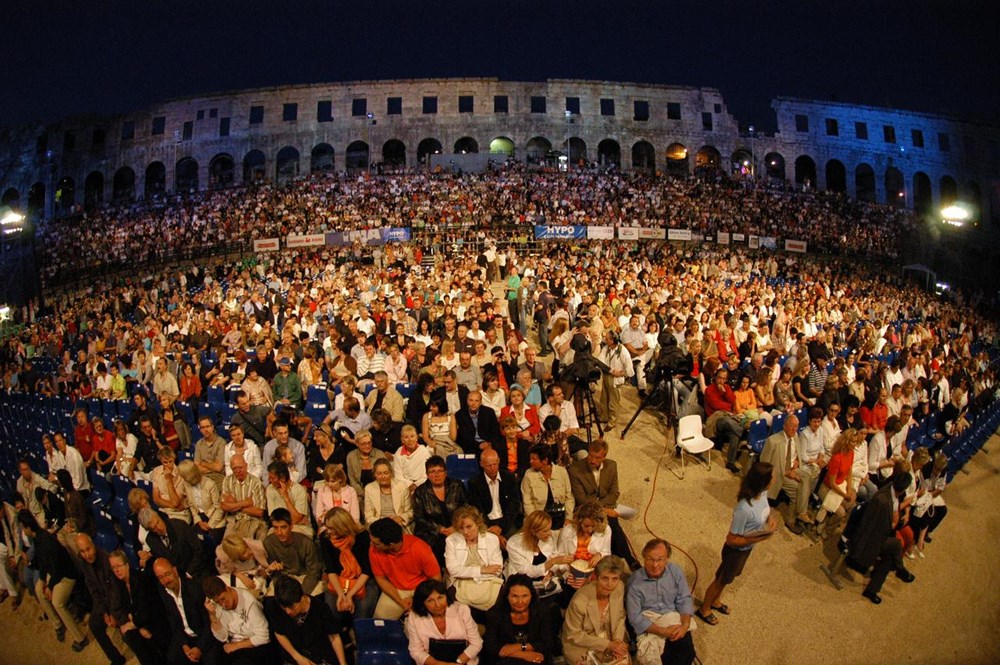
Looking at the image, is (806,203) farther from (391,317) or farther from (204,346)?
(204,346)

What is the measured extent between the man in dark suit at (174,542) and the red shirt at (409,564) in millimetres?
1818

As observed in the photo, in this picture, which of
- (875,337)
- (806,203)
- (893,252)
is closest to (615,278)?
(875,337)

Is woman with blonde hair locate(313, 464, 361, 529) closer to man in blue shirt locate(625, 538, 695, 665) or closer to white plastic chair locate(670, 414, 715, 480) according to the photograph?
man in blue shirt locate(625, 538, 695, 665)

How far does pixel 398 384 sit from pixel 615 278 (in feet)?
32.1

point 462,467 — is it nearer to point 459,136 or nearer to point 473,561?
point 473,561

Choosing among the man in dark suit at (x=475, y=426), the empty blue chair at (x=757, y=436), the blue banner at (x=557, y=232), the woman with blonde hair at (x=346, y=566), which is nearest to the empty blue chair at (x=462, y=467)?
the man in dark suit at (x=475, y=426)

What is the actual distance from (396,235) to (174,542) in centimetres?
2142

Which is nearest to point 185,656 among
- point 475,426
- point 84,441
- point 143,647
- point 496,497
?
point 143,647

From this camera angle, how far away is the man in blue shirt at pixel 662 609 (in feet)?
15.6

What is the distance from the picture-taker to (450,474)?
6840 millimetres

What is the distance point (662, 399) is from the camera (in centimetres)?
987

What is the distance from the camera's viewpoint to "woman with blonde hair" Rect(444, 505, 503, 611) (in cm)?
514

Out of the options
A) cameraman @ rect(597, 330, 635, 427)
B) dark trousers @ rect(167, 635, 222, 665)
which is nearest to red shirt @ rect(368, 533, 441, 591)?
dark trousers @ rect(167, 635, 222, 665)

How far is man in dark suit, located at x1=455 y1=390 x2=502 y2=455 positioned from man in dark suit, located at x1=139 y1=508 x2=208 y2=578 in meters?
2.86
